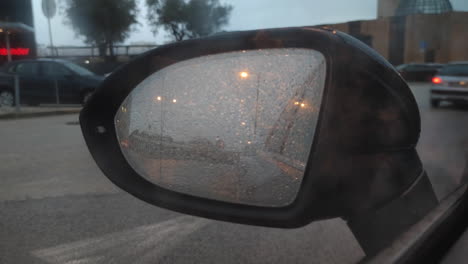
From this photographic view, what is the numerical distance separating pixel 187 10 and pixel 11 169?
11.2 feet

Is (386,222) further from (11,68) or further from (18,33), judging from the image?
(18,33)

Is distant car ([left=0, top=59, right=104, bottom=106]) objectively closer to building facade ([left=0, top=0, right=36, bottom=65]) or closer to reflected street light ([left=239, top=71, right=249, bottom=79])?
building facade ([left=0, top=0, right=36, bottom=65])

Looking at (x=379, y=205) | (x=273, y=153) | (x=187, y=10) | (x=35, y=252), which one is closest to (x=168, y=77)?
(x=273, y=153)

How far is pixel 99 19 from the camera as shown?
26.3 feet

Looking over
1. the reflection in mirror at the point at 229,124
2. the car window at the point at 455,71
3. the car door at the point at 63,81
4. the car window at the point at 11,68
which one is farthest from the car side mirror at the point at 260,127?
the car window at the point at 11,68

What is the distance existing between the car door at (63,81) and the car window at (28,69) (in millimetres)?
228

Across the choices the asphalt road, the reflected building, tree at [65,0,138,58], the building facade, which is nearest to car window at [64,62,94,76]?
tree at [65,0,138,58]

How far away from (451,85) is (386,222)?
38.3 ft

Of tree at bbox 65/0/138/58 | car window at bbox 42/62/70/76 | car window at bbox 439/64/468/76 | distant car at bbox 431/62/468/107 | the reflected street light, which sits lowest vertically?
distant car at bbox 431/62/468/107

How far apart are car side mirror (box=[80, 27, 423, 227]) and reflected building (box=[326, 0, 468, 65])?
92 cm

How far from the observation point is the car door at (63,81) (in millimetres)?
12352

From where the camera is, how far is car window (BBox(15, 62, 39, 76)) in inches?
493

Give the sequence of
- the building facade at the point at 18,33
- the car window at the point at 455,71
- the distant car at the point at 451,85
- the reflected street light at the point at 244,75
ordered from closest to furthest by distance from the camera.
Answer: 1. the reflected street light at the point at 244,75
2. the distant car at the point at 451,85
3. the car window at the point at 455,71
4. the building facade at the point at 18,33

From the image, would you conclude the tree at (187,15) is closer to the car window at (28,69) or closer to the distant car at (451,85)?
the distant car at (451,85)
